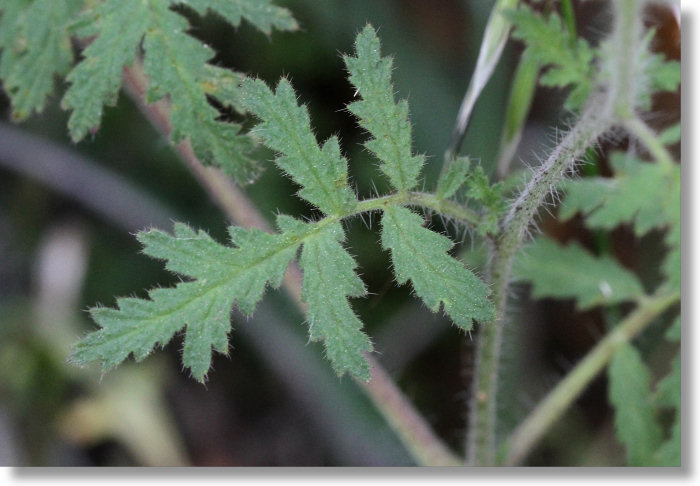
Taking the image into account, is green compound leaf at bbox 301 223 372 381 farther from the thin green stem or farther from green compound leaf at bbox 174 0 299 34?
the thin green stem

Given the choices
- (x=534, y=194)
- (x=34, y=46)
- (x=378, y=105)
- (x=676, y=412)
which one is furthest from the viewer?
(x=676, y=412)

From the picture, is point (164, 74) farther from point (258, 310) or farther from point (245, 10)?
point (258, 310)

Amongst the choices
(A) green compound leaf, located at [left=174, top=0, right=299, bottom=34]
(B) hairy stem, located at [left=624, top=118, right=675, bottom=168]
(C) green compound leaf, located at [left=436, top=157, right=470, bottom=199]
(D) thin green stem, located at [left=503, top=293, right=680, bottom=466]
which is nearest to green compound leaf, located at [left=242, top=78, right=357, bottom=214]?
(C) green compound leaf, located at [left=436, top=157, right=470, bottom=199]

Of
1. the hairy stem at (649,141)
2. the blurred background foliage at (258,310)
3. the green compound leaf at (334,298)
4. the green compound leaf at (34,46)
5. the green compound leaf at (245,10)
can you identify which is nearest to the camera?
the green compound leaf at (334,298)

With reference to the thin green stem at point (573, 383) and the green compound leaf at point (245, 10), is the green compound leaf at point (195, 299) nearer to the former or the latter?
the green compound leaf at point (245, 10)

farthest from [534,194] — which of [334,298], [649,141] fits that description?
[649,141]

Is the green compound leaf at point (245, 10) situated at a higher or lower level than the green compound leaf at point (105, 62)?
higher

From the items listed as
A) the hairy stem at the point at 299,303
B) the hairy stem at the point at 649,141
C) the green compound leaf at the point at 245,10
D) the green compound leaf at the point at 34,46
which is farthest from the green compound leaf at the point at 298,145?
the hairy stem at the point at 649,141
